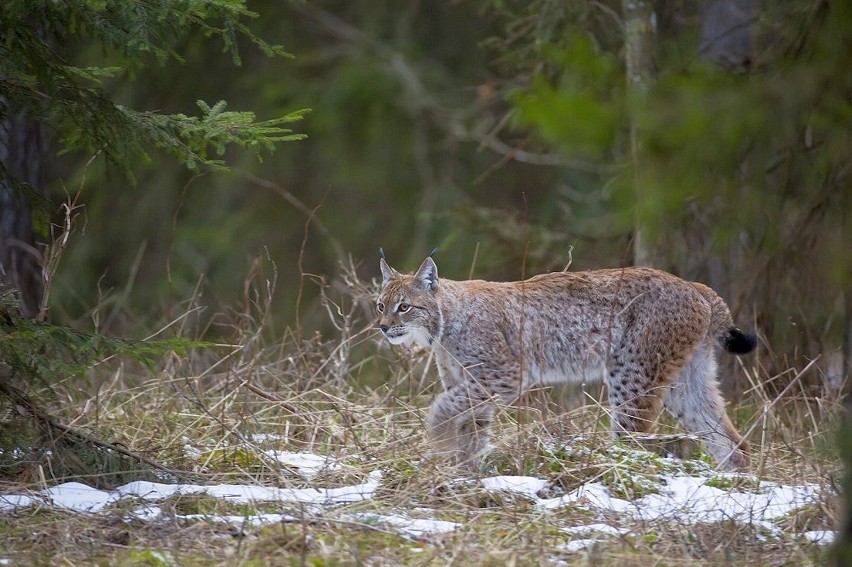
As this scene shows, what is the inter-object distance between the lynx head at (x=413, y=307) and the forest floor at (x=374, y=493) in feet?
1.34

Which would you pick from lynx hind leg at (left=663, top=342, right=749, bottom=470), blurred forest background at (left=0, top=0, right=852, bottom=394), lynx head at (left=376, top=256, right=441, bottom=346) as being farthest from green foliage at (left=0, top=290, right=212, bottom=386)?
lynx hind leg at (left=663, top=342, right=749, bottom=470)

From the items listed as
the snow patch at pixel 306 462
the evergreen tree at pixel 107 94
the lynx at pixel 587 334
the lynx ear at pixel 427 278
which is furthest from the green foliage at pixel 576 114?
the lynx ear at pixel 427 278

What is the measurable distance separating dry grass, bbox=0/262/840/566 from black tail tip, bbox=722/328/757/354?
300 mm

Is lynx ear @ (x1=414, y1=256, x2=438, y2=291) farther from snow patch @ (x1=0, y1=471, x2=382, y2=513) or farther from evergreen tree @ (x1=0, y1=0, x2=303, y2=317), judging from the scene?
snow patch @ (x1=0, y1=471, x2=382, y2=513)

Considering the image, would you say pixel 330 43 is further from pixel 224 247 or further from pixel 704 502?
pixel 704 502

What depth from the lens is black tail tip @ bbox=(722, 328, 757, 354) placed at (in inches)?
247

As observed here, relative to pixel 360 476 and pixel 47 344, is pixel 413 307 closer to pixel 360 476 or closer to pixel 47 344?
pixel 360 476

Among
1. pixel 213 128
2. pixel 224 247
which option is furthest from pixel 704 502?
pixel 224 247

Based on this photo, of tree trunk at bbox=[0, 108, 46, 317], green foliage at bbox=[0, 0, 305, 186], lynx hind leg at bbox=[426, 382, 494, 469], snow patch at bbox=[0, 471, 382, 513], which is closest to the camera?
snow patch at bbox=[0, 471, 382, 513]

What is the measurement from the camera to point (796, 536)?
438 cm

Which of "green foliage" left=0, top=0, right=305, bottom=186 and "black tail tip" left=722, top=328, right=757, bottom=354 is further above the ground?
"green foliage" left=0, top=0, right=305, bottom=186

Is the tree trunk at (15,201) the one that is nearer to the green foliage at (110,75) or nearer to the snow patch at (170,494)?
the green foliage at (110,75)

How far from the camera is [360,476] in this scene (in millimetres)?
5082

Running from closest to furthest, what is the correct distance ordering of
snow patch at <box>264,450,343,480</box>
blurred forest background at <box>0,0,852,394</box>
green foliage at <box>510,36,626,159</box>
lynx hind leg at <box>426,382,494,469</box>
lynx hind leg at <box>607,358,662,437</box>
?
green foliage at <box>510,36,626,159</box> → blurred forest background at <box>0,0,852,394</box> → snow patch at <box>264,450,343,480</box> → lynx hind leg at <box>426,382,494,469</box> → lynx hind leg at <box>607,358,662,437</box>
